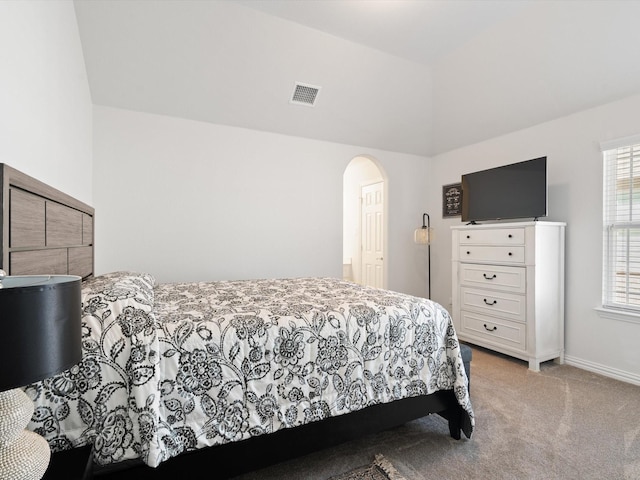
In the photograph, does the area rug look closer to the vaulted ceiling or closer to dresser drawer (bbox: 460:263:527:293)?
dresser drawer (bbox: 460:263:527:293)

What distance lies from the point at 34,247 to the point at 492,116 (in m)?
4.00

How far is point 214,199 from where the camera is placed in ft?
11.8

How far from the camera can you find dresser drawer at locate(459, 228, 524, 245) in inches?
123

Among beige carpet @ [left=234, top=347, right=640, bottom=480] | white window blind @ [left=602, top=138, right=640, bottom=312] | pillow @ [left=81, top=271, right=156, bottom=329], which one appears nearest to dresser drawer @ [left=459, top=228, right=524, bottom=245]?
white window blind @ [left=602, top=138, right=640, bottom=312]

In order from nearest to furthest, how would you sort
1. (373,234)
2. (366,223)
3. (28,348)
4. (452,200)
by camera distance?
(28,348) → (452,200) → (373,234) → (366,223)

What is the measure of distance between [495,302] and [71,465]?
3396 millimetres

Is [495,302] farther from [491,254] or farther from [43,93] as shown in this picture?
[43,93]

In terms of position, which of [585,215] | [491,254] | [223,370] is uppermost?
[585,215]

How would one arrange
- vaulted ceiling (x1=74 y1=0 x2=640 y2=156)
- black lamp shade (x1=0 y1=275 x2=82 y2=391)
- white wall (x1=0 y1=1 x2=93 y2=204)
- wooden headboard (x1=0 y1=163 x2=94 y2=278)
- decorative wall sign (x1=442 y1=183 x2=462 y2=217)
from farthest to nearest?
decorative wall sign (x1=442 y1=183 x2=462 y2=217)
vaulted ceiling (x1=74 y1=0 x2=640 y2=156)
white wall (x1=0 y1=1 x2=93 y2=204)
wooden headboard (x1=0 y1=163 x2=94 y2=278)
black lamp shade (x1=0 y1=275 x2=82 y2=391)

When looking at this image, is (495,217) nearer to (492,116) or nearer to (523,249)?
(523,249)

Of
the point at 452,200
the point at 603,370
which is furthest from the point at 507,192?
the point at 603,370

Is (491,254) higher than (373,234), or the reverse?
(373,234)

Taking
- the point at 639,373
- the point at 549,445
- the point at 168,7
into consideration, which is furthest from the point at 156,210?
the point at 639,373

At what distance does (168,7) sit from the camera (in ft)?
8.58
